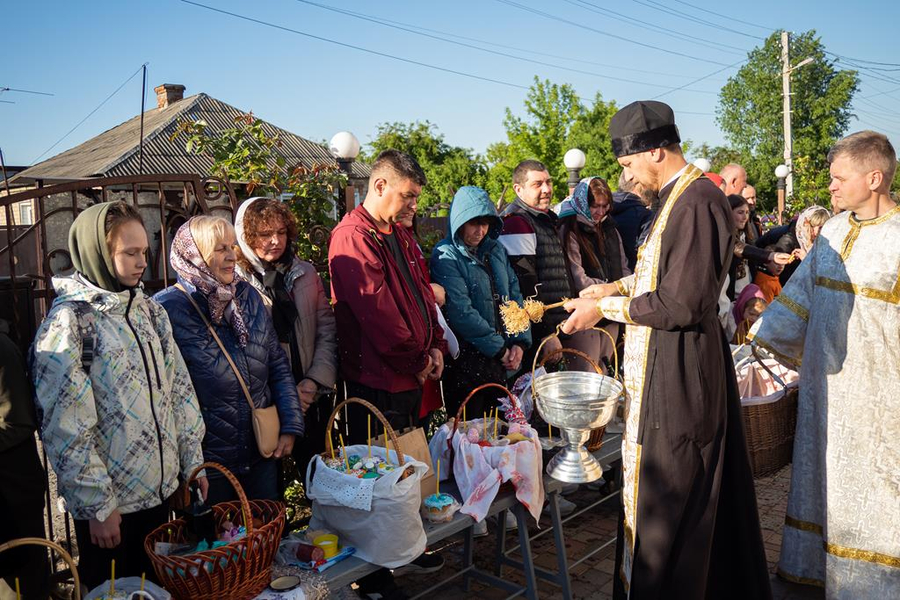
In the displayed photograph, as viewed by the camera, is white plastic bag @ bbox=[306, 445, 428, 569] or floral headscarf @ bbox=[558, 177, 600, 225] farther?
floral headscarf @ bbox=[558, 177, 600, 225]

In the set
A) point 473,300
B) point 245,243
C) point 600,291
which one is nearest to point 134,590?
point 245,243

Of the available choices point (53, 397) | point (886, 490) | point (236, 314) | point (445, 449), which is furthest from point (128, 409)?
point (886, 490)

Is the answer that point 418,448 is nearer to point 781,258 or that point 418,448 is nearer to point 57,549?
point 57,549

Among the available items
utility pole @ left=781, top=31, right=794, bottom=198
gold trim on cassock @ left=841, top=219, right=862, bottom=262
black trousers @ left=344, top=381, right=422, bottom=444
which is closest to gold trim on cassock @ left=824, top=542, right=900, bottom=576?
gold trim on cassock @ left=841, top=219, right=862, bottom=262

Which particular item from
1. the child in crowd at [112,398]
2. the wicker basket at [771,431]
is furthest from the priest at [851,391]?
the child in crowd at [112,398]

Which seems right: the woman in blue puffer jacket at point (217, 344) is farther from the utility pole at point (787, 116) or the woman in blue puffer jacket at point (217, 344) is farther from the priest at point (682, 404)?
the utility pole at point (787, 116)

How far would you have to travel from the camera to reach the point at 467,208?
4.37 metres

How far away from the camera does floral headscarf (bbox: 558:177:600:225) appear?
210 inches

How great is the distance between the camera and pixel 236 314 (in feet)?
9.88

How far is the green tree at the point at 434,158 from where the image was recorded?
1219 inches

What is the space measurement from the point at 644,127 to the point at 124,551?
266 cm

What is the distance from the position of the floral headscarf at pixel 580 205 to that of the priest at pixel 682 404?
7.72 feet

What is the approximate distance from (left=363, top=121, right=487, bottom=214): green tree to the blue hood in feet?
81.4

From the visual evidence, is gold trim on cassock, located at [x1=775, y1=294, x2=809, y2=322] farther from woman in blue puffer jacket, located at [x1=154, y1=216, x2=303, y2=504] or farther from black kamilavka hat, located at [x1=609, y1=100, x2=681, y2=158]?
woman in blue puffer jacket, located at [x1=154, y1=216, x2=303, y2=504]
